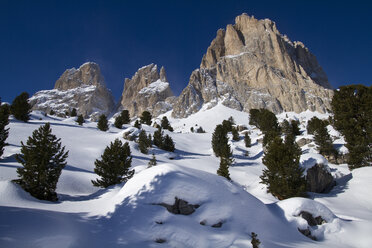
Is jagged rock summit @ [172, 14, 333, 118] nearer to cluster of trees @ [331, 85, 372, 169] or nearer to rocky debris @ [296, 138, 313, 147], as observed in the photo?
rocky debris @ [296, 138, 313, 147]

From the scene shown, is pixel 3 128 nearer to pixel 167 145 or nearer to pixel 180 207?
pixel 180 207

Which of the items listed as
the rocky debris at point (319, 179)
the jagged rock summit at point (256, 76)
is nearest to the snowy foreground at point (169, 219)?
the rocky debris at point (319, 179)

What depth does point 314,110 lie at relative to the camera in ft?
427

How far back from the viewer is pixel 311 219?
1023cm

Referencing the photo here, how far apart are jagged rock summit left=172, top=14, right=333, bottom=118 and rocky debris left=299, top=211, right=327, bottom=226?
135462mm

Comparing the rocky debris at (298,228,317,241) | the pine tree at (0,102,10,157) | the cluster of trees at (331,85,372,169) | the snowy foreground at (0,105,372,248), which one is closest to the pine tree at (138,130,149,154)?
the pine tree at (0,102,10,157)

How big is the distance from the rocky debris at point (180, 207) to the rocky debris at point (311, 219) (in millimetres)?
5983

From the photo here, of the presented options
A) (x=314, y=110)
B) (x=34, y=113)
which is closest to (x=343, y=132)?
(x=34, y=113)

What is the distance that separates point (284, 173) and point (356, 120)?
1428 centimetres

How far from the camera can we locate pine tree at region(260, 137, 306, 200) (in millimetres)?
16469

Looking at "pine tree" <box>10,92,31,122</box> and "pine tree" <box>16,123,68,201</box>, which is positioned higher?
"pine tree" <box>10,92,31,122</box>

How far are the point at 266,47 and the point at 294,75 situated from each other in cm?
3497

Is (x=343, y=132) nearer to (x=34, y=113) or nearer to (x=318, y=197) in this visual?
(x=318, y=197)

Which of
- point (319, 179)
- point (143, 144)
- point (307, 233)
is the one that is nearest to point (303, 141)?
point (319, 179)
